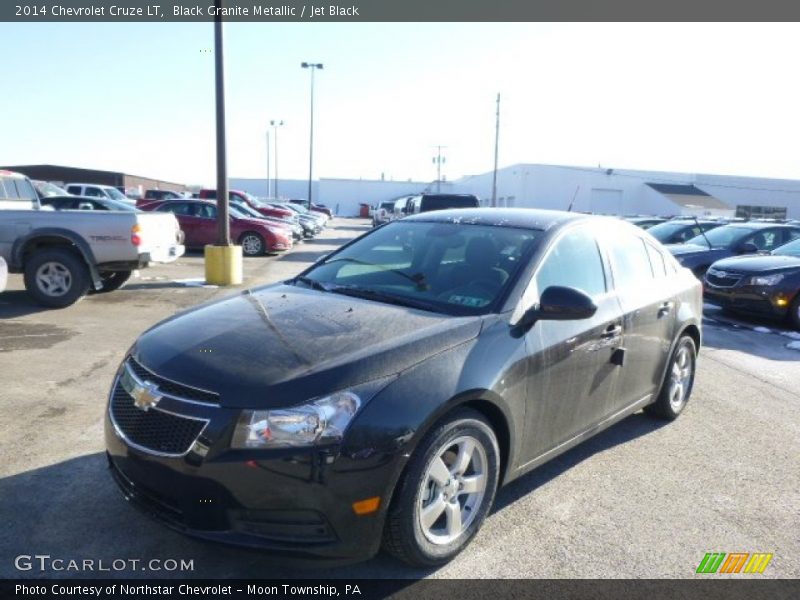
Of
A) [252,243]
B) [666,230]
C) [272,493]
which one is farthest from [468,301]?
[252,243]

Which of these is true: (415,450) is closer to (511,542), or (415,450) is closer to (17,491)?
(511,542)

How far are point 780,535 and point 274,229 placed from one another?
53.2 feet

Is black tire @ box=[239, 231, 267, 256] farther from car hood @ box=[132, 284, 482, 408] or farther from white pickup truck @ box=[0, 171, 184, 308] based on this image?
car hood @ box=[132, 284, 482, 408]

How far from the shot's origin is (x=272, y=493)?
2455 millimetres

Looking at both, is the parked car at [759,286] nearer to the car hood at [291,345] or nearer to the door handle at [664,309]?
the door handle at [664,309]

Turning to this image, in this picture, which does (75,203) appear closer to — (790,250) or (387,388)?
(387,388)

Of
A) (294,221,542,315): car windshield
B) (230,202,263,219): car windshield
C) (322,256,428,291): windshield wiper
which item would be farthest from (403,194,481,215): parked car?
(322,256,428,291): windshield wiper

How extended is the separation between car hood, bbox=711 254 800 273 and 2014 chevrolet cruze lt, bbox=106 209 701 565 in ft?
22.5

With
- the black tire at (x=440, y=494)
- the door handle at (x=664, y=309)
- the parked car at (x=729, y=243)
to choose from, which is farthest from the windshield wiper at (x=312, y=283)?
the parked car at (x=729, y=243)

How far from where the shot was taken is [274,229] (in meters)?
18.1

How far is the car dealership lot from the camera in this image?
2953mm

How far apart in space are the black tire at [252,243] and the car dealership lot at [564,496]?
39.0 feet

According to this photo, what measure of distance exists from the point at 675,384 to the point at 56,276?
8143mm

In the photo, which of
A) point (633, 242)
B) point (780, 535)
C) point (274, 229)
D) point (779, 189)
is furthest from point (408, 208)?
point (779, 189)
